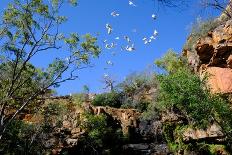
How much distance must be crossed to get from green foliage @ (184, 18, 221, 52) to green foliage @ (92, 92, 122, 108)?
11.6 metres

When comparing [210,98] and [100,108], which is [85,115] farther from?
[210,98]

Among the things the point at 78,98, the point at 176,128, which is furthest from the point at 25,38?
the point at 176,128

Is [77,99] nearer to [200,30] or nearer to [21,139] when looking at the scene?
[21,139]

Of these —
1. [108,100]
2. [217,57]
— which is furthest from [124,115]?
[217,57]

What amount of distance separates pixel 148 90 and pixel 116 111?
8.17m

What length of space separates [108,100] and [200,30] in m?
14.7

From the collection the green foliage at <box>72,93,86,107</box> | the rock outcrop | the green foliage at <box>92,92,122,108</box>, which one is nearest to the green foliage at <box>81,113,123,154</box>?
the rock outcrop

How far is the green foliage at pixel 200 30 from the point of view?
139 feet

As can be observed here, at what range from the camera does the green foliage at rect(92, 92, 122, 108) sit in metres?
51.9

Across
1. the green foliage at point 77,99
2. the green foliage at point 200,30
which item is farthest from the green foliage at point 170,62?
the green foliage at point 77,99

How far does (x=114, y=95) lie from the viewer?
53.0m

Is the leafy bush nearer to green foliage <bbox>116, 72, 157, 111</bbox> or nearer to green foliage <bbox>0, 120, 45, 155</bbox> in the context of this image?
green foliage <bbox>0, 120, 45, 155</bbox>

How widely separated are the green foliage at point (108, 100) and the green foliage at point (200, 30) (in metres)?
11.6

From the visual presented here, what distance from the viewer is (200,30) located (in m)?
43.7
